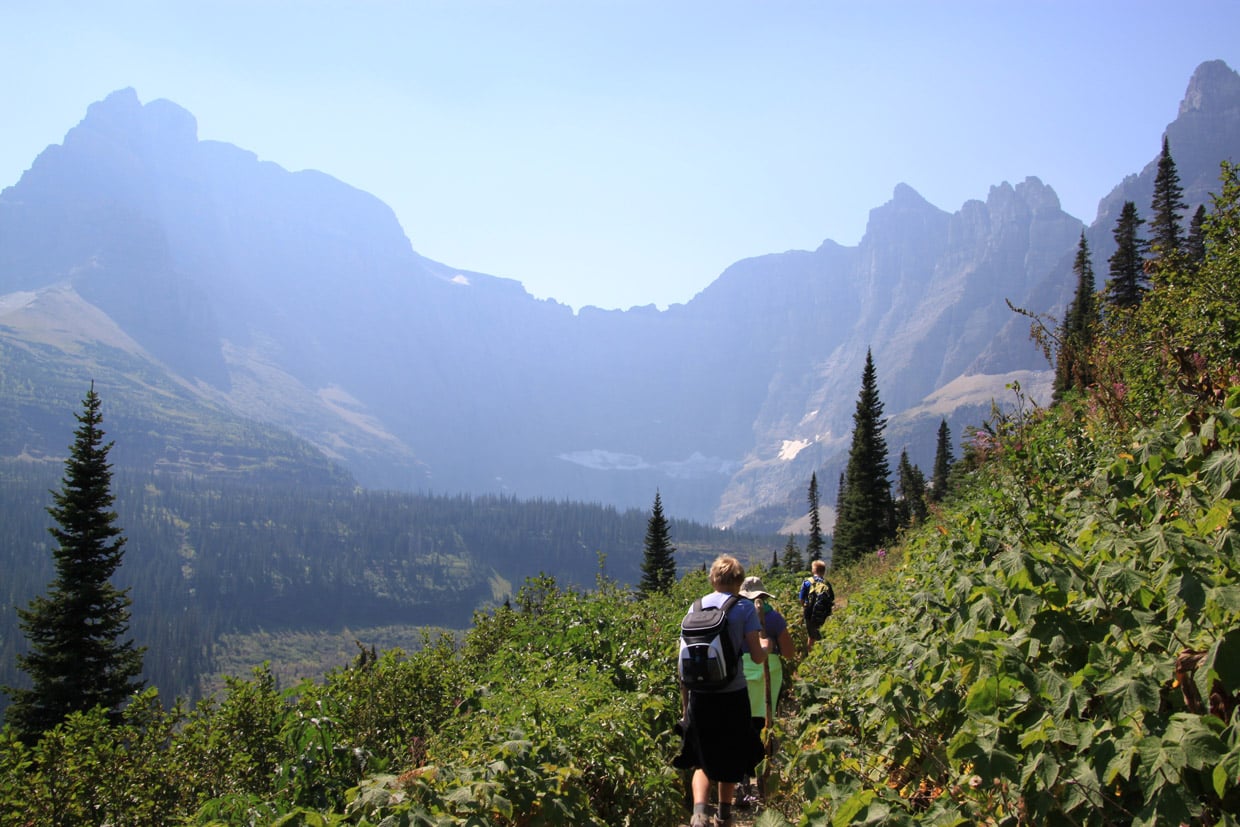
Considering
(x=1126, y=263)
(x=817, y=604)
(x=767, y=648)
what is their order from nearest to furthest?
(x=767, y=648) < (x=817, y=604) < (x=1126, y=263)

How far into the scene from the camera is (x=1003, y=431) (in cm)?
698

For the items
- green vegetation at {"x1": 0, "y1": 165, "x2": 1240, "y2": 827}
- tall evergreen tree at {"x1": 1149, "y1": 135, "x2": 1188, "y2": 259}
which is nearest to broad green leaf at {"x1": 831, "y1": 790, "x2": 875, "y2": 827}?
green vegetation at {"x1": 0, "y1": 165, "x2": 1240, "y2": 827}

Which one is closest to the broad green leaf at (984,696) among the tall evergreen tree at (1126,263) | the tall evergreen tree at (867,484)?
the tall evergreen tree at (867,484)

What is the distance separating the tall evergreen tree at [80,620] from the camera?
29.9 meters

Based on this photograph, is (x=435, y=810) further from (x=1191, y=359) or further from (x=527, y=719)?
(x=1191, y=359)

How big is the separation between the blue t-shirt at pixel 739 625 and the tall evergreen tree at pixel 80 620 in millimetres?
32840

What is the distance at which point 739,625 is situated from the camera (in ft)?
15.6

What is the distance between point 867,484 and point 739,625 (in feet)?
177

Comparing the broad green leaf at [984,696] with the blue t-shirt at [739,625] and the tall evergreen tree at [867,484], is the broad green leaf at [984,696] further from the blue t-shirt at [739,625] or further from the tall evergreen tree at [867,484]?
the tall evergreen tree at [867,484]

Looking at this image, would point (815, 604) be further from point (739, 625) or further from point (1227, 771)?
point (1227, 771)

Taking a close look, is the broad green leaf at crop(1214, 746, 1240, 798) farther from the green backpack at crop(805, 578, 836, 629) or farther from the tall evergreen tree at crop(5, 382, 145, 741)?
the tall evergreen tree at crop(5, 382, 145, 741)

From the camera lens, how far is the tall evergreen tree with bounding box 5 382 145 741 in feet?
98.1

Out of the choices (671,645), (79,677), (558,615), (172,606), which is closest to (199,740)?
(558,615)

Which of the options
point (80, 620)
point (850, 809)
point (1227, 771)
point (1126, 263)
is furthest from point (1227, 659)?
point (1126, 263)
